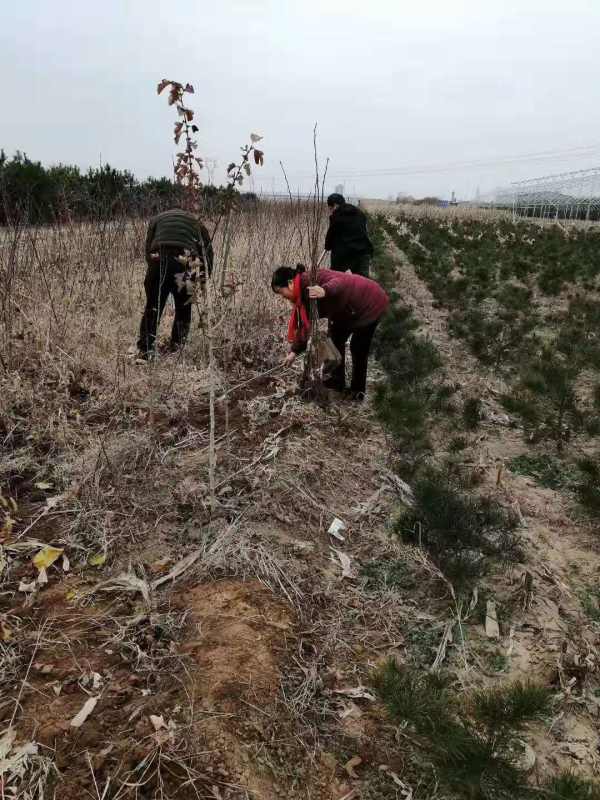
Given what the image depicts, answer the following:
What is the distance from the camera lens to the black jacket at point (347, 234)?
5.30 meters

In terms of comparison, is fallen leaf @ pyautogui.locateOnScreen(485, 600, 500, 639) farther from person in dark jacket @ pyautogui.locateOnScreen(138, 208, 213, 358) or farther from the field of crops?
person in dark jacket @ pyautogui.locateOnScreen(138, 208, 213, 358)

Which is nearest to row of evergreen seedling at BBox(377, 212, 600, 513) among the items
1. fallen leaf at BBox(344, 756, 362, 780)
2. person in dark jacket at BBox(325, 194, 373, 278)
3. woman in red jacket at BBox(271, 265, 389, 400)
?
woman in red jacket at BBox(271, 265, 389, 400)

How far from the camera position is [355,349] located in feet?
13.6

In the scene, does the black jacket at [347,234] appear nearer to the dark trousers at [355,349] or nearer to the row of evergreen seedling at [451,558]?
the row of evergreen seedling at [451,558]

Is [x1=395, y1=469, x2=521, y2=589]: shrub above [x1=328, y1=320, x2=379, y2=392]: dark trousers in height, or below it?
below

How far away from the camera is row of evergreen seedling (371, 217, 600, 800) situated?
1.39m

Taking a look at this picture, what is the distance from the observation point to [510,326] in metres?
6.70

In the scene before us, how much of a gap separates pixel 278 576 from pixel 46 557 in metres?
0.93

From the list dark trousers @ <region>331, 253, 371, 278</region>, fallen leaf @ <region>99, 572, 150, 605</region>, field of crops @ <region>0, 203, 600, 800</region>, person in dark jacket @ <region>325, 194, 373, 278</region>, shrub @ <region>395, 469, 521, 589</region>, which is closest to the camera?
field of crops @ <region>0, 203, 600, 800</region>

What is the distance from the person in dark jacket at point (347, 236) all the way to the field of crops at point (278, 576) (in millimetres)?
1250

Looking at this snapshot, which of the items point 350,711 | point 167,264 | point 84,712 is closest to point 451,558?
point 350,711

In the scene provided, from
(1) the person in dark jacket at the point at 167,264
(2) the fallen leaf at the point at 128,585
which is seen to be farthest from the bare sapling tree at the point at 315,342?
(2) the fallen leaf at the point at 128,585

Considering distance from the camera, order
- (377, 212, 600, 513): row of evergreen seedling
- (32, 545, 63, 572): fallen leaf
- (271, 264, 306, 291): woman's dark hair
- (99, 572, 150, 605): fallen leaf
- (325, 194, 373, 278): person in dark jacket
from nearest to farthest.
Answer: (99, 572, 150, 605): fallen leaf, (32, 545, 63, 572): fallen leaf, (271, 264, 306, 291): woman's dark hair, (377, 212, 600, 513): row of evergreen seedling, (325, 194, 373, 278): person in dark jacket

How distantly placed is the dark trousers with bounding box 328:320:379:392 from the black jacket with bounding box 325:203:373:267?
1.42 meters
